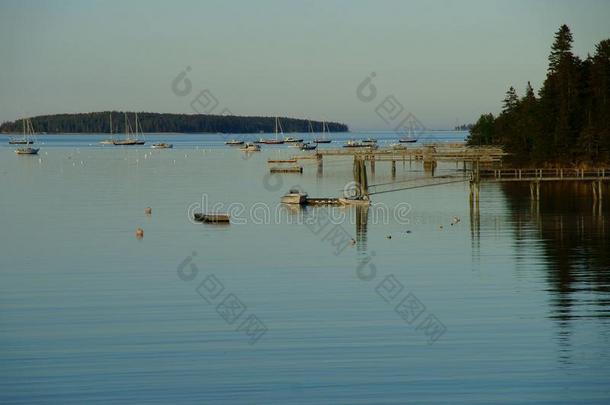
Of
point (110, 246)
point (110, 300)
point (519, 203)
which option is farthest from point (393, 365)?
point (519, 203)

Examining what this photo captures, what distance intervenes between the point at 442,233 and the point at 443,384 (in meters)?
34.7

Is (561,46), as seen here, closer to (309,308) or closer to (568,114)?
(568,114)

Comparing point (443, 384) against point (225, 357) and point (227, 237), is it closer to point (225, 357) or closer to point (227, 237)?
point (225, 357)

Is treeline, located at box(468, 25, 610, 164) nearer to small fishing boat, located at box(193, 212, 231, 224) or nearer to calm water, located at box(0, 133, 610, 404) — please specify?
calm water, located at box(0, 133, 610, 404)

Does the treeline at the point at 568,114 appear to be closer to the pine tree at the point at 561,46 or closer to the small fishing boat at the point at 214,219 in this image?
the pine tree at the point at 561,46

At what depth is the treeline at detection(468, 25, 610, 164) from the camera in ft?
326

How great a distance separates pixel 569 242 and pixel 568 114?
5063cm

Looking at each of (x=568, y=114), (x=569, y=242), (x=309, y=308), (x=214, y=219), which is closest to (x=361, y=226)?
(x=214, y=219)

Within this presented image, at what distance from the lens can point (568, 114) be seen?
342ft

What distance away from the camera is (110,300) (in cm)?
4041

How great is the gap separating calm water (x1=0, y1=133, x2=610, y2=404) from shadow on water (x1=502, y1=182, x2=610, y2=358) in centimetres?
19

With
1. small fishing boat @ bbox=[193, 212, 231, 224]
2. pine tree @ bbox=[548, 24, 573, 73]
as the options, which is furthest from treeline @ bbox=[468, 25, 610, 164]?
small fishing boat @ bbox=[193, 212, 231, 224]

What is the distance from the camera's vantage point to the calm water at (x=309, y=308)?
2802cm

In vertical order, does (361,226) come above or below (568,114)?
below
